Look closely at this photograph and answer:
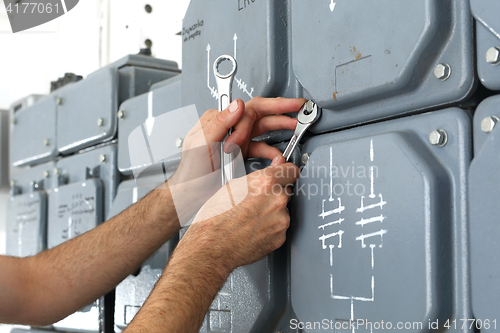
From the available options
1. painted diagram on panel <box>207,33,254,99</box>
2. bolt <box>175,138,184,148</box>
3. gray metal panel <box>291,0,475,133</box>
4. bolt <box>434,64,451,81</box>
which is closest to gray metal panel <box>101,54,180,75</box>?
bolt <box>175,138,184,148</box>

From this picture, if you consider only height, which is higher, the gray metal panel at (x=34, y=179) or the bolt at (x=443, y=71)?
the gray metal panel at (x=34, y=179)

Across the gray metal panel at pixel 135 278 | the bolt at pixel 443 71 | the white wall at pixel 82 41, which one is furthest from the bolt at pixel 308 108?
the white wall at pixel 82 41

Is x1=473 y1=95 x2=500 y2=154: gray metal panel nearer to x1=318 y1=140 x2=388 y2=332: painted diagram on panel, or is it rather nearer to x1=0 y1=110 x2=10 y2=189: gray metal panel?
x1=318 y1=140 x2=388 y2=332: painted diagram on panel

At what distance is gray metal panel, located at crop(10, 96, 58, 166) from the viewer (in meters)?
2.35

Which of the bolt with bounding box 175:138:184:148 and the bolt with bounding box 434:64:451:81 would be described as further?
the bolt with bounding box 175:138:184:148

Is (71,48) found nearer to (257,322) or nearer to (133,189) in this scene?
(133,189)

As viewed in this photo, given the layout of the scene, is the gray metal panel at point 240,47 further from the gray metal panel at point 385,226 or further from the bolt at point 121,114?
the bolt at point 121,114

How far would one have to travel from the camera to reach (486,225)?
0.74 meters

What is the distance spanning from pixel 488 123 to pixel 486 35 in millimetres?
135

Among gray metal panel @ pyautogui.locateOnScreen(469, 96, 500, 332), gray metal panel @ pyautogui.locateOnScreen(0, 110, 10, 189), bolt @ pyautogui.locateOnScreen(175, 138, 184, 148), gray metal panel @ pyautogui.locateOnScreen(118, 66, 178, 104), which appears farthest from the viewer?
gray metal panel @ pyautogui.locateOnScreen(0, 110, 10, 189)

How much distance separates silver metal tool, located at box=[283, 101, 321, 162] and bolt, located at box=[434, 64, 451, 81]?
28cm

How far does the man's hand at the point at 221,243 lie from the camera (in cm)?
90

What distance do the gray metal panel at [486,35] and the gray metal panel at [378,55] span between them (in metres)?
0.02

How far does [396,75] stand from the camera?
86 centimetres
